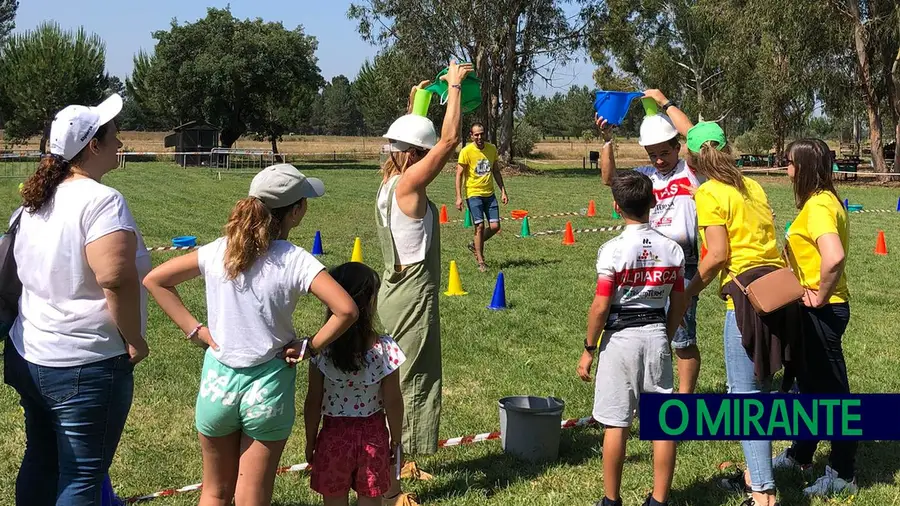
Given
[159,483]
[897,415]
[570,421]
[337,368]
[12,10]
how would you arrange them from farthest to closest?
[12,10], [570,421], [159,483], [337,368], [897,415]

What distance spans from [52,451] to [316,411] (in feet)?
3.40

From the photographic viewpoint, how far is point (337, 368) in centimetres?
353

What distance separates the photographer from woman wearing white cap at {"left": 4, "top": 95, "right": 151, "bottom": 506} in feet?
9.64

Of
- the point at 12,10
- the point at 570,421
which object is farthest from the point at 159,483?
the point at 12,10

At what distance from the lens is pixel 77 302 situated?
299 cm

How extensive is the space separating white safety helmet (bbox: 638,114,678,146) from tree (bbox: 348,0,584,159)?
3183cm

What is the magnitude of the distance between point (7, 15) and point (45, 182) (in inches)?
2880

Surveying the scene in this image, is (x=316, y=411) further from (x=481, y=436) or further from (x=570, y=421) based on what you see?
(x=570, y=421)

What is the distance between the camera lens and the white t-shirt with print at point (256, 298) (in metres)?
3.10

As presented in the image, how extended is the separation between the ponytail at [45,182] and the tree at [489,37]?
33.7 meters

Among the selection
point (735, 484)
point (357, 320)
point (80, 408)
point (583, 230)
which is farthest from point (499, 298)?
point (583, 230)

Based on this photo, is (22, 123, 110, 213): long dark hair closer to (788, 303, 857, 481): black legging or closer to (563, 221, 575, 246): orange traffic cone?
(788, 303, 857, 481): black legging

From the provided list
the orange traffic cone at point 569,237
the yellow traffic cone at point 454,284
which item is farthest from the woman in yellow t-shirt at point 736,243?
the orange traffic cone at point 569,237

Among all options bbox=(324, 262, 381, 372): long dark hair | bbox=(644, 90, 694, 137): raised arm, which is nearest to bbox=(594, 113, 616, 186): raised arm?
bbox=(644, 90, 694, 137): raised arm
